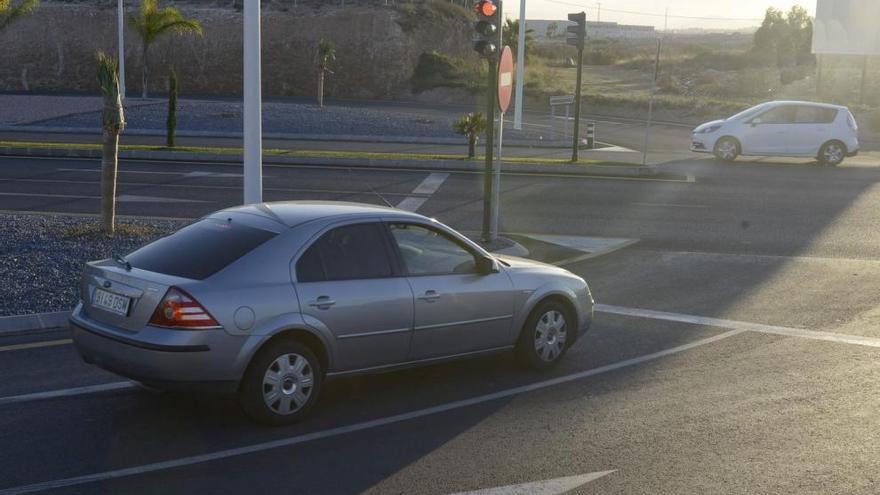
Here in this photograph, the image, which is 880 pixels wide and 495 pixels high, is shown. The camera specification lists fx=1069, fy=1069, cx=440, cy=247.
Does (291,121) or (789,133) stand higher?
(789,133)

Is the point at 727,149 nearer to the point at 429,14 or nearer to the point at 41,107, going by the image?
the point at 41,107

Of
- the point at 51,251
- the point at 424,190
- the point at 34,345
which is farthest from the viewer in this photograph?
the point at 424,190

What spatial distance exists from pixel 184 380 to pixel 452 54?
60.2m

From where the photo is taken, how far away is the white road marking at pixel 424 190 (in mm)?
19206

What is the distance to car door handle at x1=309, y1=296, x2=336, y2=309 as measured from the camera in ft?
24.8

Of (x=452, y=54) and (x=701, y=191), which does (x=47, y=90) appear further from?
(x=701, y=191)

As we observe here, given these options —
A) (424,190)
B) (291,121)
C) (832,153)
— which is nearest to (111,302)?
→ (424,190)

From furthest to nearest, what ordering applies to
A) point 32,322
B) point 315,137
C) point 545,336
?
1. point 315,137
2. point 32,322
3. point 545,336

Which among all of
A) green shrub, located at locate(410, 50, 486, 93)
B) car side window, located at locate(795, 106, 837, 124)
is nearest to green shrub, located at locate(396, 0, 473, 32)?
green shrub, located at locate(410, 50, 486, 93)

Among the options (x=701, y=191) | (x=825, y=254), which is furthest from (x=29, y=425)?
(x=701, y=191)

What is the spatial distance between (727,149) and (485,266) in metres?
21.6

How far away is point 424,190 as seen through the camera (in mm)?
21344

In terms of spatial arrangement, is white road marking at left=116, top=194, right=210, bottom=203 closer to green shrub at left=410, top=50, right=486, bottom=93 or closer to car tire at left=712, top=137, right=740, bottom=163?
car tire at left=712, top=137, right=740, bottom=163

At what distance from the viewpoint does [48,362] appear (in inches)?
352
